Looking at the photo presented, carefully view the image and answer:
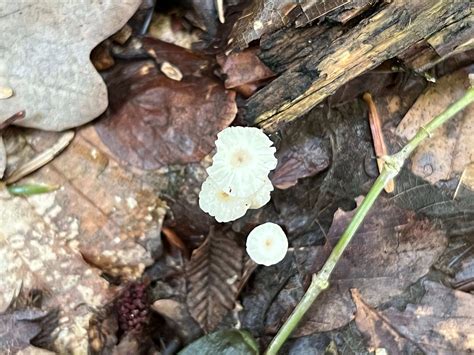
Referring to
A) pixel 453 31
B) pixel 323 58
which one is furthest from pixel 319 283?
pixel 453 31

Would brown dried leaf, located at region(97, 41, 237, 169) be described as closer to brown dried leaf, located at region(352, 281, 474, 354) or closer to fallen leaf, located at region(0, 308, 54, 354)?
fallen leaf, located at region(0, 308, 54, 354)

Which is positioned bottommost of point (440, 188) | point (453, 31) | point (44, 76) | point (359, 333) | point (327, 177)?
point (359, 333)

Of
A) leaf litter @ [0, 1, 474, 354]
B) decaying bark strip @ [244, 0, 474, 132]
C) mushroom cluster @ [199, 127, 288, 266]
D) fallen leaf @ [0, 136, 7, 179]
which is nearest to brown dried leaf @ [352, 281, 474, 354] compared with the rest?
leaf litter @ [0, 1, 474, 354]

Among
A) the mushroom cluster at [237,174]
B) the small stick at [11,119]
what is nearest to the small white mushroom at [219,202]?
the mushroom cluster at [237,174]

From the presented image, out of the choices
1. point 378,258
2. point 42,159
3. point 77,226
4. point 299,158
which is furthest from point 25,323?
point 378,258

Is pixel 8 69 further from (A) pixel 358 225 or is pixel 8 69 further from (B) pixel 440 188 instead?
(B) pixel 440 188

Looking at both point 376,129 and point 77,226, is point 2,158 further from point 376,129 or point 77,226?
point 376,129
